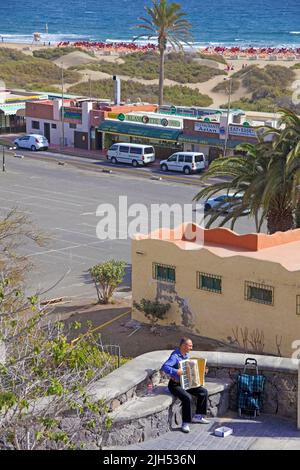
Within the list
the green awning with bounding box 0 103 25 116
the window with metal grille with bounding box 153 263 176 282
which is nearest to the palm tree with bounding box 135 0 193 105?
the green awning with bounding box 0 103 25 116

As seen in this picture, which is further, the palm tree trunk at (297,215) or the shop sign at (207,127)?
the shop sign at (207,127)

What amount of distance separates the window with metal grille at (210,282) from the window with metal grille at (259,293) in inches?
33.6

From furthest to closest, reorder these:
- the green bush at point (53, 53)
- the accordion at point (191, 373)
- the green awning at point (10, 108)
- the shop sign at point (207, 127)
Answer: the green bush at point (53, 53) < the green awning at point (10, 108) < the shop sign at point (207, 127) < the accordion at point (191, 373)

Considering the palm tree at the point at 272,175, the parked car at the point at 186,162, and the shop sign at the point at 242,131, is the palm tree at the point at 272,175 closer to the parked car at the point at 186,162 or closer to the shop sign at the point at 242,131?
the parked car at the point at 186,162

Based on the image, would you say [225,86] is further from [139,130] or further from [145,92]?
[139,130]

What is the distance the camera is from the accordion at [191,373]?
1301 cm

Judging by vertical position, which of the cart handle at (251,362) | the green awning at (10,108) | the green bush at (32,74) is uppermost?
the green bush at (32,74)

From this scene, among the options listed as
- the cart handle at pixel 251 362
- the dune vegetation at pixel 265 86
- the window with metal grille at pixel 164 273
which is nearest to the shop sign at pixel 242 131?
the dune vegetation at pixel 265 86

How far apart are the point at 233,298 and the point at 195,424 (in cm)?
846

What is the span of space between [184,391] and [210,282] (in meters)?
9.11

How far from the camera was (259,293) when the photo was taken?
822 inches

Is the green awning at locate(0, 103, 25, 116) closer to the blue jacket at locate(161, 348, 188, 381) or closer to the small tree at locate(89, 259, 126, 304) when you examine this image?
the small tree at locate(89, 259, 126, 304)

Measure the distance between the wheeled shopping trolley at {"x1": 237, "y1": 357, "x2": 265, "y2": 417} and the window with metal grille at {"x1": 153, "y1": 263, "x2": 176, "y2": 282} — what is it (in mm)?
8935
